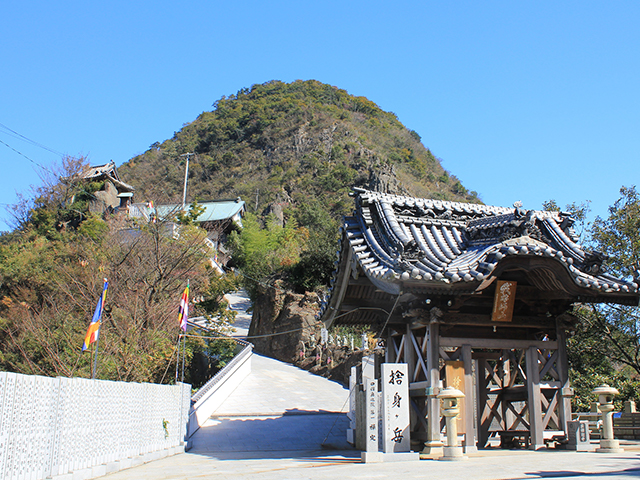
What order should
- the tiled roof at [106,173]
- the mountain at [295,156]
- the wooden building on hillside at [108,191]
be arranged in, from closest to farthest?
the wooden building on hillside at [108,191] < the tiled roof at [106,173] < the mountain at [295,156]

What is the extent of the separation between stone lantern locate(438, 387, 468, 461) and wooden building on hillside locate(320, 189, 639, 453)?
1.46ft

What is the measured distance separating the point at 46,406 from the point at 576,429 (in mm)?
8745

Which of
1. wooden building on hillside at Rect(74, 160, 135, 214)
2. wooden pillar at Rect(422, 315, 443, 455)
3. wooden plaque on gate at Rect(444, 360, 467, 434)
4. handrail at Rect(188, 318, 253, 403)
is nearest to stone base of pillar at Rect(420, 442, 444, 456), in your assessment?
wooden pillar at Rect(422, 315, 443, 455)

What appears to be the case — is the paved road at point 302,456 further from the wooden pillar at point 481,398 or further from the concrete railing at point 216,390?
the wooden pillar at point 481,398

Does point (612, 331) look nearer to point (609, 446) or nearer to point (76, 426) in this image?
point (609, 446)

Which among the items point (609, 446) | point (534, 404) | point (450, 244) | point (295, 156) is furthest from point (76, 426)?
point (295, 156)

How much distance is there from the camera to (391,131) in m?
86.7

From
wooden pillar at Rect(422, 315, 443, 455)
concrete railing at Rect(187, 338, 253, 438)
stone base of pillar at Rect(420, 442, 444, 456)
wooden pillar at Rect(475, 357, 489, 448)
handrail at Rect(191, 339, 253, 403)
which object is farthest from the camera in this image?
handrail at Rect(191, 339, 253, 403)

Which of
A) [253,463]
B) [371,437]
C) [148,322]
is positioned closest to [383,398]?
[371,437]

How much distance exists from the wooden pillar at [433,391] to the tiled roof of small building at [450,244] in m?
1.07

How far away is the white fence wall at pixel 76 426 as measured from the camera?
5.44 metres

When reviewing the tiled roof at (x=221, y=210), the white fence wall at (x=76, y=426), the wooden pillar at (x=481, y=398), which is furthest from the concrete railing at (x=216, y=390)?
the tiled roof at (x=221, y=210)

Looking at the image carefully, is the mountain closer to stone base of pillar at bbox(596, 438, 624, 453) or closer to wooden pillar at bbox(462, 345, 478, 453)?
wooden pillar at bbox(462, 345, 478, 453)

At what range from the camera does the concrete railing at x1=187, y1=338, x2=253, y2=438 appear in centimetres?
1446
